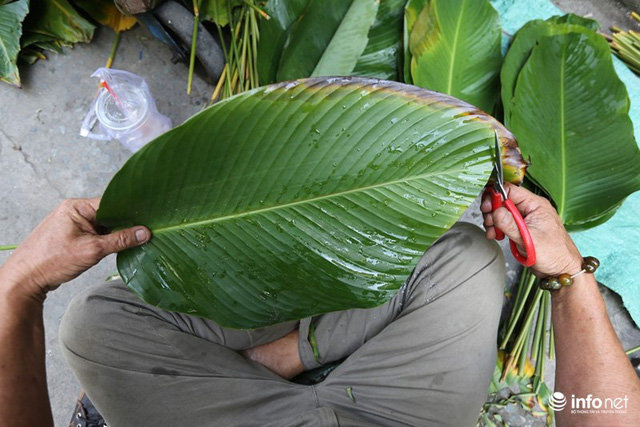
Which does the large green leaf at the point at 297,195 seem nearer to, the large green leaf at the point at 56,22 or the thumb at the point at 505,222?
the thumb at the point at 505,222

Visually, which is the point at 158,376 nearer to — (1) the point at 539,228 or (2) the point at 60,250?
(2) the point at 60,250

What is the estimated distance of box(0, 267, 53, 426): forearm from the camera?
0.77 meters

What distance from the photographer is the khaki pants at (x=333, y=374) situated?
0.97 m

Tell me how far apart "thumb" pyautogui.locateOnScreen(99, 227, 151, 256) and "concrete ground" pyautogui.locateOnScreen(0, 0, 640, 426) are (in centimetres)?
86

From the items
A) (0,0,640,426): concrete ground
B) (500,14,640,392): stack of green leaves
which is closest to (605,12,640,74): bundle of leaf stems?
(0,0,640,426): concrete ground

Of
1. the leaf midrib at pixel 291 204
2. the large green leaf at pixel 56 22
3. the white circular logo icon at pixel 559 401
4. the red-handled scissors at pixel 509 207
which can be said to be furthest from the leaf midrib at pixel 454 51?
the large green leaf at pixel 56 22

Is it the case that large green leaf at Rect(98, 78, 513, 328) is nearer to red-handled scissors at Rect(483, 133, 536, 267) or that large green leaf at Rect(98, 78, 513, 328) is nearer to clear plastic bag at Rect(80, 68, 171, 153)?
red-handled scissors at Rect(483, 133, 536, 267)

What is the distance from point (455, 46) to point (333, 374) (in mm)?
931

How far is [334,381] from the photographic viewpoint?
40.4 inches

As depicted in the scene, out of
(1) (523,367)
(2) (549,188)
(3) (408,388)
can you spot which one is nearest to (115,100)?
(3) (408,388)

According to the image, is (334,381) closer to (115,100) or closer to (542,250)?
(542,250)

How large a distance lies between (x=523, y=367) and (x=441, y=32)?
3.40 feet

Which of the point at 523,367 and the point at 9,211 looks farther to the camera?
the point at 9,211

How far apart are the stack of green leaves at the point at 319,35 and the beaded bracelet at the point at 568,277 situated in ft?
2.39
